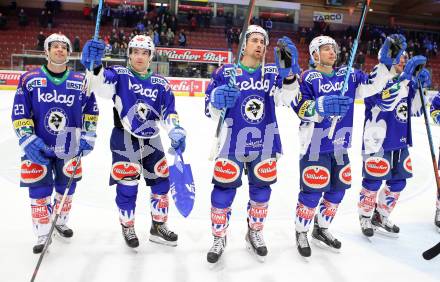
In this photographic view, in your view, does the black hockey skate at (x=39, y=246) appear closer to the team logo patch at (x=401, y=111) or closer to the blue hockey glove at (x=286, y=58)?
the blue hockey glove at (x=286, y=58)

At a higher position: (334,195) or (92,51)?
(92,51)

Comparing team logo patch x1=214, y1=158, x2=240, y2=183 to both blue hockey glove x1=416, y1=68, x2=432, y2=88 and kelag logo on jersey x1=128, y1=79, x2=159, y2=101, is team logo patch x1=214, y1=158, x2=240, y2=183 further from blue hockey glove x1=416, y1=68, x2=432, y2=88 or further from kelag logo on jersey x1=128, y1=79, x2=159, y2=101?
blue hockey glove x1=416, y1=68, x2=432, y2=88

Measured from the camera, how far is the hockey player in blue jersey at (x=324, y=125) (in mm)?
2826

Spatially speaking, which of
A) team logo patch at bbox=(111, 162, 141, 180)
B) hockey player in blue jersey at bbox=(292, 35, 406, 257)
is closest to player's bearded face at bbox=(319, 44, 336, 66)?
hockey player in blue jersey at bbox=(292, 35, 406, 257)

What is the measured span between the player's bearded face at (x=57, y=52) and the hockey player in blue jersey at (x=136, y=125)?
1.10 feet

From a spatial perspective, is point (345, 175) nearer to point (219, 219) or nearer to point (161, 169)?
point (219, 219)

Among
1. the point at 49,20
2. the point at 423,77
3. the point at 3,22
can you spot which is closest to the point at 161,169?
the point at 423,77

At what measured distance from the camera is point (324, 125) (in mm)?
2873

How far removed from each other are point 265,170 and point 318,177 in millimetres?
406

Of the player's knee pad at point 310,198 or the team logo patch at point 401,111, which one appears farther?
the team logo patch at point 401,111

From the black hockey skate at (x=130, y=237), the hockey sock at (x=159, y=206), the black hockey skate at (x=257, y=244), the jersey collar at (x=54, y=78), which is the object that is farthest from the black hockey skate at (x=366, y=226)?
the jersey collar at (x=54, y=78)

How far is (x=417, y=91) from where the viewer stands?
3287 mm

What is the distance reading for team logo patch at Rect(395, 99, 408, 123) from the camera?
127 inches

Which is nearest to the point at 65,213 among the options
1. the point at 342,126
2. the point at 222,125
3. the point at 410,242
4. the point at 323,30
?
the point at 222,125
